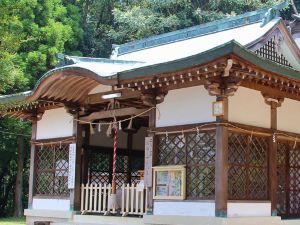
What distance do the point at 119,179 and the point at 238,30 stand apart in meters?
5.37

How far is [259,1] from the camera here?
2667cm

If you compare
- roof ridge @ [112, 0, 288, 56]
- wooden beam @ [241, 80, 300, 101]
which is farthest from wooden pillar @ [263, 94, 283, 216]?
roof ridge @ [112, 0, 288, 56]

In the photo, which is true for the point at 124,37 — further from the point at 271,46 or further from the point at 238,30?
the point at 271,46

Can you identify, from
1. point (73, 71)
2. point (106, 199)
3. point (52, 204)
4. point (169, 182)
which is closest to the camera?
point (169, 182)

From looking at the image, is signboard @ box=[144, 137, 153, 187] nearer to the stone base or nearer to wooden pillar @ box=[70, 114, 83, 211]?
wooden pillar @ box=[70, 114, 83, 211]

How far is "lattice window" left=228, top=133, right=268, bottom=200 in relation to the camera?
968cm

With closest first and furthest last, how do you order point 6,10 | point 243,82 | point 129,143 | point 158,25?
point 243,82
point 6,10
point 129,143
point 158,25

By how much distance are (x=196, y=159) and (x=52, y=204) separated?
484cm

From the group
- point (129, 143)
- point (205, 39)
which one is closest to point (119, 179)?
point (129, 143)

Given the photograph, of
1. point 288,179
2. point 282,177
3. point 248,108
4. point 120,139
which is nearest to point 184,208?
point 248,108

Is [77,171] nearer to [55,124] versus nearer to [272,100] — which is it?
[55,124]

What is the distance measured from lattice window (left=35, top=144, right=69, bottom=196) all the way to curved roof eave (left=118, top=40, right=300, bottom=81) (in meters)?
3.85

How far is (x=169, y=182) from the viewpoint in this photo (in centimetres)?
1006

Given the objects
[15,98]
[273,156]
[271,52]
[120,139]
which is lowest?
[273,156]
